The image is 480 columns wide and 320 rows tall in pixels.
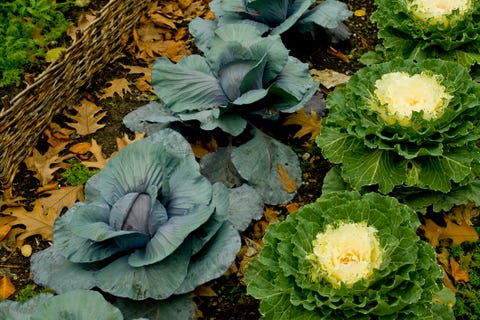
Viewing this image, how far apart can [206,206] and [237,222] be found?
0.32 m

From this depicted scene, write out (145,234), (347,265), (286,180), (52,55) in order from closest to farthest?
1. (347,265)
2. (145,234)
3. (286,180)
4. (52,55)

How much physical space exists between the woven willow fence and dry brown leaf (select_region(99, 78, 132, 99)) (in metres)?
0.14

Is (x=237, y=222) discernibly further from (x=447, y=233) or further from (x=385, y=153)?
(x=447, y=233)

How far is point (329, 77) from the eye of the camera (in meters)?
4.45

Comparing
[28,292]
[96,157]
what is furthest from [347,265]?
[96,157]

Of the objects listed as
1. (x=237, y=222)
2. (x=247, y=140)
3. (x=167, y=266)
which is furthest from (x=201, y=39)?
(x=167, y=266)

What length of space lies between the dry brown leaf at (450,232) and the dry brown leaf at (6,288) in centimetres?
225

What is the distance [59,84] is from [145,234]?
4.91 ft

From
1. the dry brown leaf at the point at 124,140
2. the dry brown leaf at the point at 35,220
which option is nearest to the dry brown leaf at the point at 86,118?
the dry brown leaf at the point at 124,140

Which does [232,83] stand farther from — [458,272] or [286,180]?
[458,272]

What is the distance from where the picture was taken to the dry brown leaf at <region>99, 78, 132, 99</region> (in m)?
4.46

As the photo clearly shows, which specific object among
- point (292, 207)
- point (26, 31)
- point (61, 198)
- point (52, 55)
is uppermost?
point (26, 31)

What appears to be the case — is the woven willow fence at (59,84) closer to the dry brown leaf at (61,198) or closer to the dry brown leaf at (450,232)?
the dry brown leaf at (61,198)

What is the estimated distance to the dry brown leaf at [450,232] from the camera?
3529 millimetres
